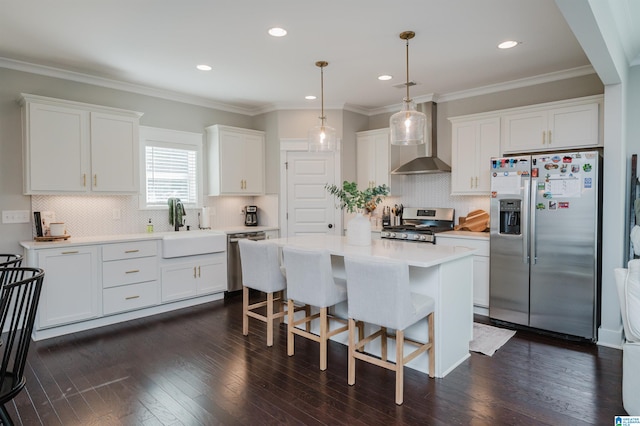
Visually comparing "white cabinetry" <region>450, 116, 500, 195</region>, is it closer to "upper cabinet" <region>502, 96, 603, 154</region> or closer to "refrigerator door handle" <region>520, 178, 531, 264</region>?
"upper cabinet" <region>502, 96, 603, 154</region>

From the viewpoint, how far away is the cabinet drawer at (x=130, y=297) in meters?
4.03

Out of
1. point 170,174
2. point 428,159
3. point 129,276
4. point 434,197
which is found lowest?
point 129,276

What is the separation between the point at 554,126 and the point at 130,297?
16.0 feet

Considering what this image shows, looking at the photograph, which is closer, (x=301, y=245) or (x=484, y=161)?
(x=301, y=245)

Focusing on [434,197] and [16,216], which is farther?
[434,197]

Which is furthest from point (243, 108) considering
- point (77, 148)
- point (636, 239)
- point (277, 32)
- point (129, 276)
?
point (636, 239)

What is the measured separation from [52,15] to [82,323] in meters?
2.82

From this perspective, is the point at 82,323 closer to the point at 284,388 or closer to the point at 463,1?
the point at 284,388

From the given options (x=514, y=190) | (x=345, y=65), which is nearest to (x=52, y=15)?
(x=345, y=65)

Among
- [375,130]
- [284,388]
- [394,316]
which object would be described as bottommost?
[284,388]

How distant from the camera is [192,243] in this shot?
462cm

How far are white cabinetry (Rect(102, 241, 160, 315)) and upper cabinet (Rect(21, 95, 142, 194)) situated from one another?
72 centimetres

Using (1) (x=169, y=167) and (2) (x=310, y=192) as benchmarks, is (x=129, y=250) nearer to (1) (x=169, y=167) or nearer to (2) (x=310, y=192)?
(1) (x=169, y=167)

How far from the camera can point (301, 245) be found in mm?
3457
